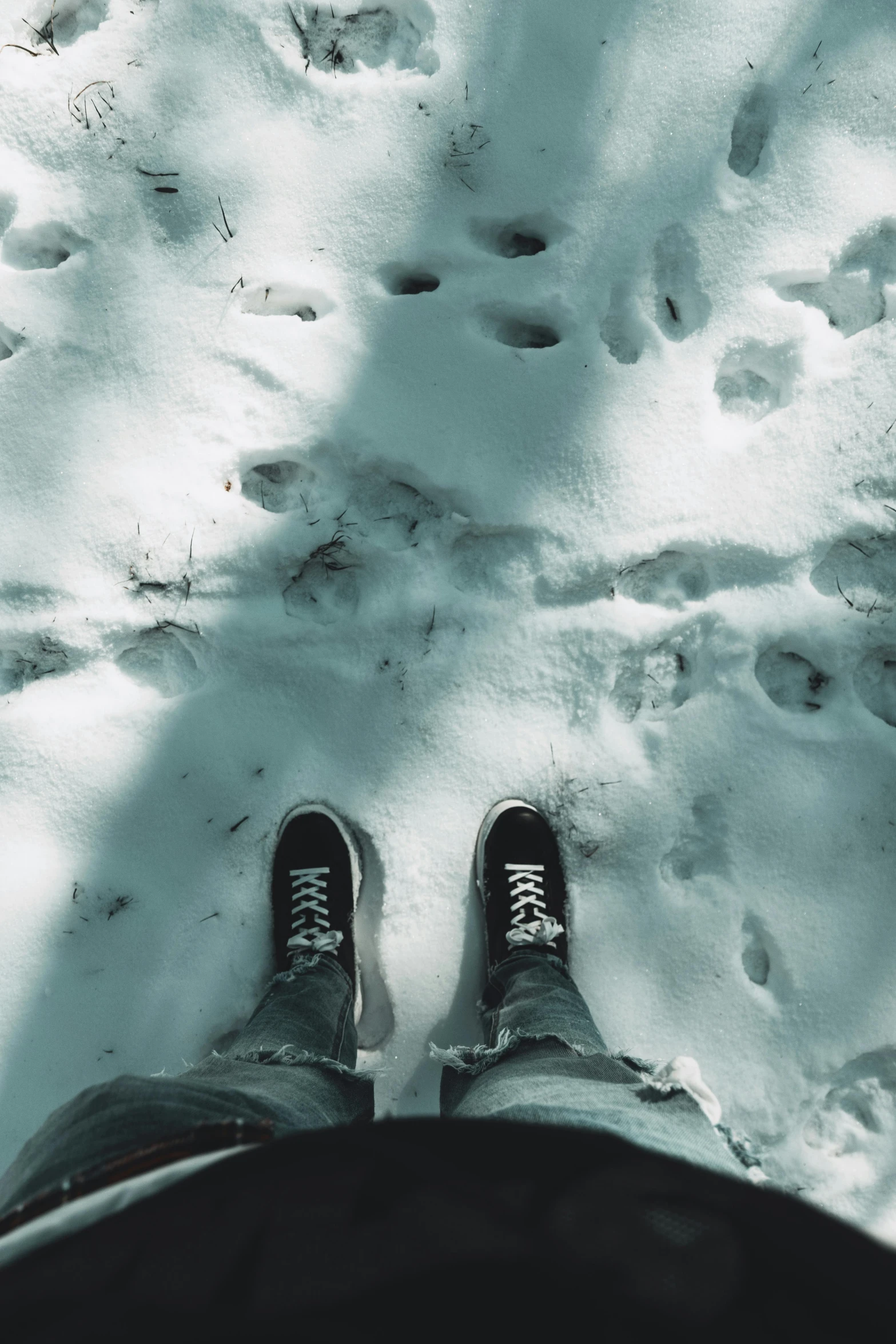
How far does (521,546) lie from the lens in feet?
5.14

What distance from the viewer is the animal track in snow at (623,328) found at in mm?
1576

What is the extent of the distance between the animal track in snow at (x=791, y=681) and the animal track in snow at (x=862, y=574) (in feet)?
0.47

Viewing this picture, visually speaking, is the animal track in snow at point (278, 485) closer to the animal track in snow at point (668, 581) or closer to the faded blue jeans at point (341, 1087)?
the animal track in snow at point (668, 581)

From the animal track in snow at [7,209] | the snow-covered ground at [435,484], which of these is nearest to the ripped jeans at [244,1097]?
the snow-covered ground at [435,484]

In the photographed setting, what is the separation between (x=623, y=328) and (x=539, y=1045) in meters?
1.33

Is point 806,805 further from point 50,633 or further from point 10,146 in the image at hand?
point 10,146

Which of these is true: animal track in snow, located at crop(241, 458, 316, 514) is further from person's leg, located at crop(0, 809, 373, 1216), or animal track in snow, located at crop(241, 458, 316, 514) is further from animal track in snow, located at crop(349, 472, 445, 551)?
person's leg, located at crop(0, 809, 373, 1216)

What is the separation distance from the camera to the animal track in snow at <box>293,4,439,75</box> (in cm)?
157

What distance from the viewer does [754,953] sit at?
4.95ft

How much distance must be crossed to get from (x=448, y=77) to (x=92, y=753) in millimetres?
1516

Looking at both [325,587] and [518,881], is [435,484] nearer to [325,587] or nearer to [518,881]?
[325,587]

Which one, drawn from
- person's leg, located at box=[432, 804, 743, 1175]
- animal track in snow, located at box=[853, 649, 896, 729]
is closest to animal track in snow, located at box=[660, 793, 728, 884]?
person's leg, located at box=[432, 804, 743, 1175]

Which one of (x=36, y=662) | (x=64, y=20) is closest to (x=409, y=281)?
(x=64, y=20)

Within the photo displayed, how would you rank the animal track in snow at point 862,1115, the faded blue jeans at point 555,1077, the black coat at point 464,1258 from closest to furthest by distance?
the black coat at point 464,1258
the faded blue jeans at point 555,1077
the animal track in snow at point 862,1115
